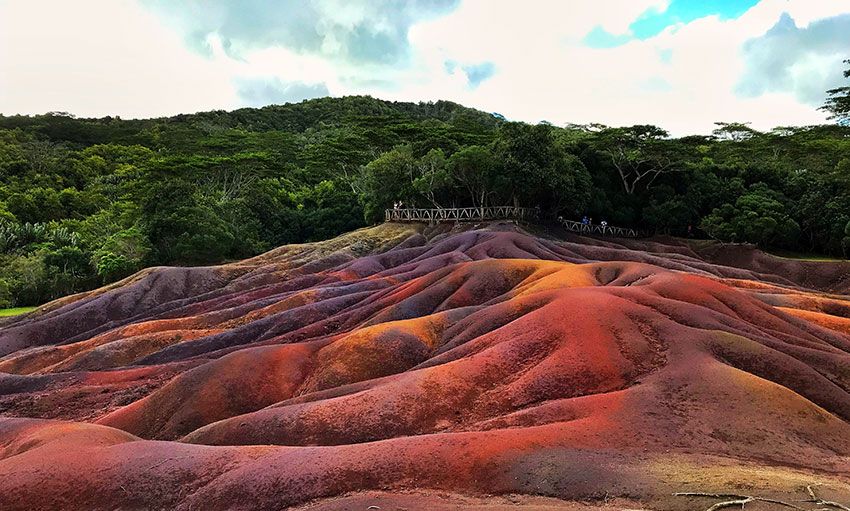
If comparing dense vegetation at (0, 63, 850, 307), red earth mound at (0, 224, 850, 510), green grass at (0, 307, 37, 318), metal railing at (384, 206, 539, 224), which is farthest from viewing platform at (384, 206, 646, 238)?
green grass at (0, 307, 37, 318)

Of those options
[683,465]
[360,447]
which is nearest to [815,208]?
[683,465]

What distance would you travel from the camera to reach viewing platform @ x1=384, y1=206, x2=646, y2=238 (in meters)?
63.2

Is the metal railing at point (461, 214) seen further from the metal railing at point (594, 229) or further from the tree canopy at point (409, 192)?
the metal railing at point (594, 229)

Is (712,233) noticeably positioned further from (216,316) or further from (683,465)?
(683,465)

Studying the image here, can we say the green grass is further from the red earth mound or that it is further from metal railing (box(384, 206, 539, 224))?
metal railing (box(384, 206, 539, 224))

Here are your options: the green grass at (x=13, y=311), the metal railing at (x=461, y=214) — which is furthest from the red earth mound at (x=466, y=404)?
the metal railing at (x=461, y=214)

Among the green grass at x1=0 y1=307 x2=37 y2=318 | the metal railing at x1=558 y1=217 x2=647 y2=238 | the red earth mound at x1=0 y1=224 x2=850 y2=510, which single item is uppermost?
the metal railing at x1=558 y1=217 x2=647 y2=238

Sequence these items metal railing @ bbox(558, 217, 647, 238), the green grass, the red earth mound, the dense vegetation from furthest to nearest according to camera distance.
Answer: metal railing @ bbox(558, 217, 647, 238) → the dense vegetation → the green grass → the red earth mound

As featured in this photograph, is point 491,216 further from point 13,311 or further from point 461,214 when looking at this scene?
point 13,311

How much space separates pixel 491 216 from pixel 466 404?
147 feet

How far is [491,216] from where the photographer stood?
6328cm

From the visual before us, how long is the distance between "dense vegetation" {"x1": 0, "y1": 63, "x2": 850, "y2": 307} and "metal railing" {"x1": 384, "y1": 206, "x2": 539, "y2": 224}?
142cm

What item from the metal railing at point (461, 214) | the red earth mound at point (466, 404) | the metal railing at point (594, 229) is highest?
the metal railing at point (461, 214)

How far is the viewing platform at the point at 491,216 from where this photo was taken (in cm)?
6322
